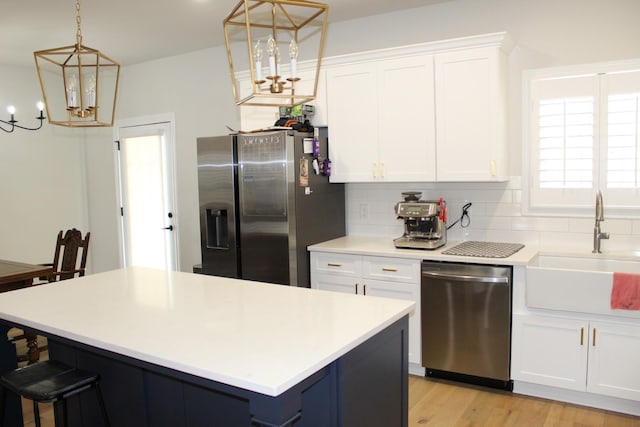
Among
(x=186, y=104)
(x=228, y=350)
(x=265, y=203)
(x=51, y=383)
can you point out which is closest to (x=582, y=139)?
(x=265, y=203)

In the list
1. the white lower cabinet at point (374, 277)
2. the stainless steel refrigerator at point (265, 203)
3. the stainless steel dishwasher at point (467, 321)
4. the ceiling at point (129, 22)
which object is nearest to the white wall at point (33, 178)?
the ceiling at point (129, 22)

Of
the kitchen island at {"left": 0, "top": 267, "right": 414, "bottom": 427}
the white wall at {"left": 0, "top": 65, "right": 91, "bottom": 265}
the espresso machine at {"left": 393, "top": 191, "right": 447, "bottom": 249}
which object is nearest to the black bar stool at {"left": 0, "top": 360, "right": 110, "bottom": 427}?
the kitchen island at {"left": 0, "top": 267, "right": 414, "bottom": 427}

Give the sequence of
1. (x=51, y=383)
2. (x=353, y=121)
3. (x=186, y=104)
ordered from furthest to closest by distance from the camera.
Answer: (x=186, y=104)
(x=353, y=121)
(x=51, y=383)

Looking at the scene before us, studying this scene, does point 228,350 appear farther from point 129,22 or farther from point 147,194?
point 147,194

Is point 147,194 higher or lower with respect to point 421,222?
higher

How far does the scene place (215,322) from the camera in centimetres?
200

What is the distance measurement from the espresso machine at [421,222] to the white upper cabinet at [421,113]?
0.18 meters

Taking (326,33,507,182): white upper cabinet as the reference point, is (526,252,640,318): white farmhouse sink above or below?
below

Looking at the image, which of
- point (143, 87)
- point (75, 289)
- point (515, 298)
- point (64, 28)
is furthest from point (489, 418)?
point (143, 87)

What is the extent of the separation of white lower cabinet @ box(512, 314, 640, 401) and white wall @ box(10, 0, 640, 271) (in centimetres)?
73

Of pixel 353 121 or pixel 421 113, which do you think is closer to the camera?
pixel 421 113

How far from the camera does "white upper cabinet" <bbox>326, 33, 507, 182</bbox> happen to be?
3.48 m

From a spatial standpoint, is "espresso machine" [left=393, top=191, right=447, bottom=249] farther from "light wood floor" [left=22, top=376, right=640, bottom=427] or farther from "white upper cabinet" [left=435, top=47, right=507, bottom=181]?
"light wood floor" [left=22, top=376, right=640, bottom=427]

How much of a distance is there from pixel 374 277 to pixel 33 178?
441 centimetres
